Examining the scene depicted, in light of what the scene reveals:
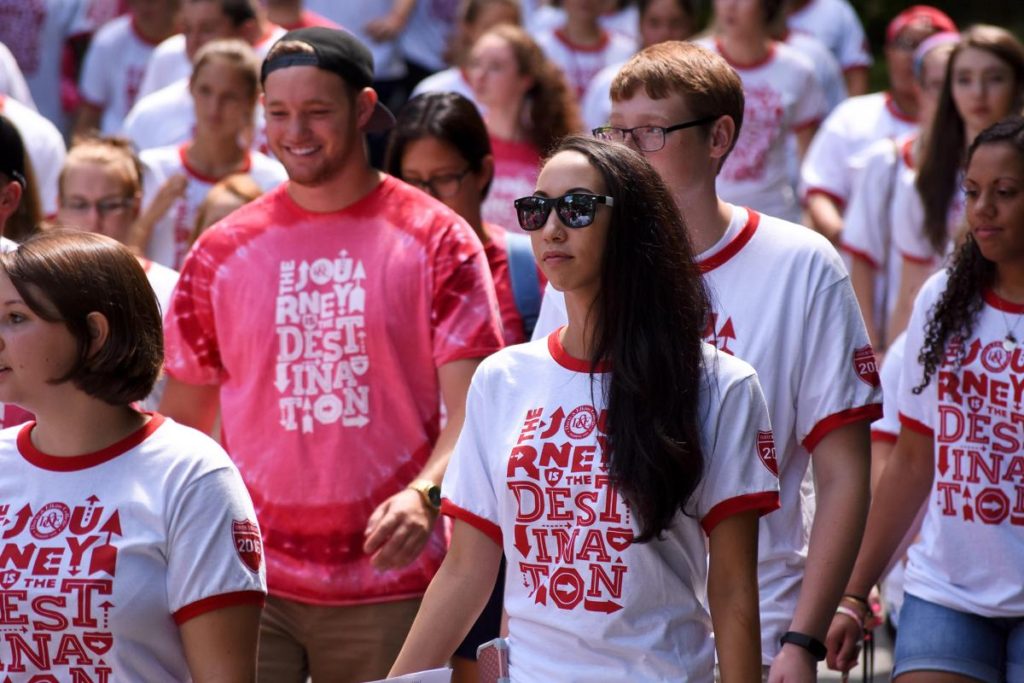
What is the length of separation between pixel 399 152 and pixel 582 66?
492cm

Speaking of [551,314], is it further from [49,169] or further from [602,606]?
[49,169]

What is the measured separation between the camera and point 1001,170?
457cm

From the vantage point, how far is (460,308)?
471 centimetres

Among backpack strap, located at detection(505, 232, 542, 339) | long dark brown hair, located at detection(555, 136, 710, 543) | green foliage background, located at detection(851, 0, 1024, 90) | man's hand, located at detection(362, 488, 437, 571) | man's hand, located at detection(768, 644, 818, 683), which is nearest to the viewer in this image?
long dark brown hair, located at detection(555, 136, 710, 543)

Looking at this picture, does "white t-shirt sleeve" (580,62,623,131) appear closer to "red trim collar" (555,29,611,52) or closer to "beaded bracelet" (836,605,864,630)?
"red trim collar" (555,29,611,52)

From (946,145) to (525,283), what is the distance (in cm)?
246

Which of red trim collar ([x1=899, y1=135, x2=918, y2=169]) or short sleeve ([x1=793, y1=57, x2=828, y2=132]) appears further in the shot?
short sleeve ([x1=793, y1=57, x2=828, y2=132])

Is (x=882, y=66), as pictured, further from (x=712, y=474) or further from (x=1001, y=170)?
(x=712, y=474)

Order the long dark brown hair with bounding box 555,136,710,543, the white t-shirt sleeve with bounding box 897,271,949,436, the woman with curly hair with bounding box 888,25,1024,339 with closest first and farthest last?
the long dark brown hair with bounding box 555,136,710,543 → the white t-shirt sleeve with bounding box 897,271,949,436 → the woman with curly hair with bounding box 888,25,1024,339

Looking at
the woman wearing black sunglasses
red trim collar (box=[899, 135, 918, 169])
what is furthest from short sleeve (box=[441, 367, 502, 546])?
red trim collar (box=[899, 135, 918, 169])

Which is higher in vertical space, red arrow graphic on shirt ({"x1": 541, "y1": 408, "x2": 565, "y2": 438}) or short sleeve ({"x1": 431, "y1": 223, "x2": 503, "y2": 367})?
short sleeve ({"x1": 431, "y1": 223, "x2": 503, "y2": 367})

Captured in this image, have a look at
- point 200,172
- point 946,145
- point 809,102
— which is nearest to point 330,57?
point 200,172

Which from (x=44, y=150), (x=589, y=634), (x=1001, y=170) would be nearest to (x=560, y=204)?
(x=589, y=634)

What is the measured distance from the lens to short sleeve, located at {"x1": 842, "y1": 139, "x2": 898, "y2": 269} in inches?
312
